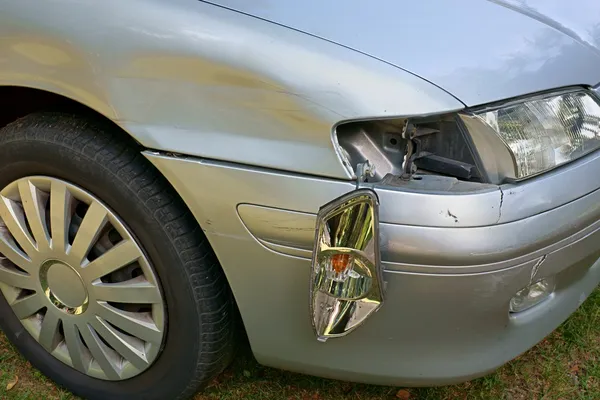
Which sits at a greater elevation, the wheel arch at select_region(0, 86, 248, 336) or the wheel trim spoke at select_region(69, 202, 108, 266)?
the wheel arch at select_region(0, 86, 248, 336)

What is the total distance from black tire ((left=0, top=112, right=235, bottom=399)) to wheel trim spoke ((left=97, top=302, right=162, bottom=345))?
42mm

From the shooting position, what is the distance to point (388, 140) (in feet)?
4.90

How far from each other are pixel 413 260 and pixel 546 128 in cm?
46

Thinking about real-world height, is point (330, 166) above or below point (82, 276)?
above

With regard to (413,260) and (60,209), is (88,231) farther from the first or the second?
(413,260)

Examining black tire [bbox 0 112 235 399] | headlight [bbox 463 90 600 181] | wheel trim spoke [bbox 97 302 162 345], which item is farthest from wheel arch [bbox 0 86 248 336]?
headlight [bbox 463 90 600 181]

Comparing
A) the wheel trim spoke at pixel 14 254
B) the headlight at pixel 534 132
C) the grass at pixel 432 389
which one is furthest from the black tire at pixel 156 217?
the headlight at pixel 534 132

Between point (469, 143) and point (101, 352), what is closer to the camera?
point (469, 143)

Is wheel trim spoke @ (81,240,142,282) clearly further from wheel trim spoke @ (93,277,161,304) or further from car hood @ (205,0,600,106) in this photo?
car hood @ (205,0,600,106)

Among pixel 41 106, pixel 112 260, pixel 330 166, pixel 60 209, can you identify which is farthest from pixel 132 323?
pixel 330 166

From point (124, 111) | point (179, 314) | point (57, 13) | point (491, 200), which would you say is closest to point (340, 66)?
point (491, 200)

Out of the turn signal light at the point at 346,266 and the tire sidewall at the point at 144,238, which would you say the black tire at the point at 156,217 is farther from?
the turn signal light at the point at 346,266

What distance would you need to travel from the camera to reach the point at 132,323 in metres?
1.86

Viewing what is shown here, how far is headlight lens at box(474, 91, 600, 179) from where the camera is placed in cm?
145
